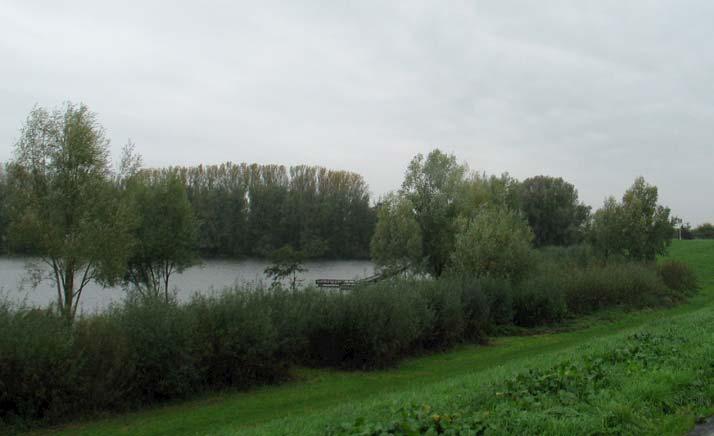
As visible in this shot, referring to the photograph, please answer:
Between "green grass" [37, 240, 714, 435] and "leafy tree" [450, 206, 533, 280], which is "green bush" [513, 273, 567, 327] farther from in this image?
"green grass" [37, 240, 714, 435]

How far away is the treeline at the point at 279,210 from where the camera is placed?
71875 mm

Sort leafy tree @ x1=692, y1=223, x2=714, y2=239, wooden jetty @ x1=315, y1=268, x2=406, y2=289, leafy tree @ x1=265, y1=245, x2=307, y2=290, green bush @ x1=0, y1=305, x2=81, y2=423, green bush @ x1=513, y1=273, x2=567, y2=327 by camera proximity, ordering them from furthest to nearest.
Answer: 1. leafy tree @ x1=692, y1=223, x2=714, y2=239
2. leafy tree @ x1=265, y1=245, x2=307, y2=290
3. green bush @ x1=513, y1=273, x2=567, y2=327
4. wooden jetty @ x1=315, y1=268, x2=406, y2=289
5. green bush @ x1=0, y1=305, x2=81, y2=423

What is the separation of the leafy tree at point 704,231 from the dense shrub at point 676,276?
57.8 meters

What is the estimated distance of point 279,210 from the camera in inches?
2943

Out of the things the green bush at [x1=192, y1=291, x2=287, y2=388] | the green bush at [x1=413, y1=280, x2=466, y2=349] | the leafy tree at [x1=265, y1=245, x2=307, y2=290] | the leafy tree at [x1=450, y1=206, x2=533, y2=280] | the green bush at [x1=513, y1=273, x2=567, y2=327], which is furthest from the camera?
the leafy tree at [x1=265, y1=245, x2=307, y2=290]

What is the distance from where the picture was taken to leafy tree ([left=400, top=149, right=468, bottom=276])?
4050 centimetres

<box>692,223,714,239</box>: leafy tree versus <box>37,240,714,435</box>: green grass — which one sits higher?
<box>692,223,714,239</box>: leafy tree

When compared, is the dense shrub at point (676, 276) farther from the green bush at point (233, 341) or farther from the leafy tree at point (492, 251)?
the green bush at point (233, 341)

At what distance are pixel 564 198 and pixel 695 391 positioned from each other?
Result: 69.6 meters

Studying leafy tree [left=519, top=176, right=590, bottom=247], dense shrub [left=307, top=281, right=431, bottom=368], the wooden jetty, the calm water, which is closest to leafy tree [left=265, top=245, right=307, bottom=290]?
the calm water

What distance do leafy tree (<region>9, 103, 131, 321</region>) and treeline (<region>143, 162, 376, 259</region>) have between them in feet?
147

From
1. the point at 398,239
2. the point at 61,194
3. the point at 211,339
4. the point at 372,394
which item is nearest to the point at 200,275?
the point at 398,239

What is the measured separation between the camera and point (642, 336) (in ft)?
40.1

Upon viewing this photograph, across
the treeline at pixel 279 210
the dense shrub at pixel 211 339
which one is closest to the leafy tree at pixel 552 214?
the treeline at pixel 279 210
